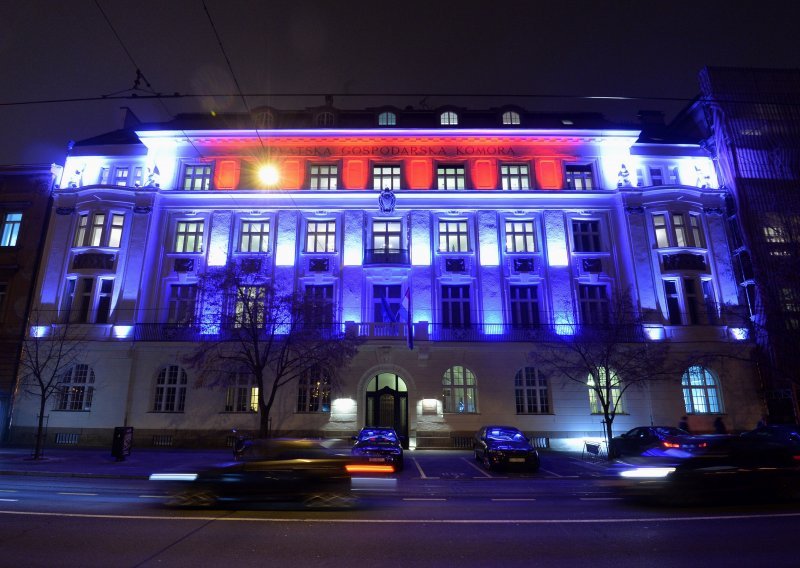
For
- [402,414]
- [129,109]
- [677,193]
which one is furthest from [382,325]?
[129,109]

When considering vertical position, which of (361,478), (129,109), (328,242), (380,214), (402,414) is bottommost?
(361,478)

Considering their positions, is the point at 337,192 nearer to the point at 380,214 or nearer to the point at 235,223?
the point at 380,214

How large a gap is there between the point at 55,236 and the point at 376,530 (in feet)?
101

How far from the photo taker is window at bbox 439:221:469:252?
1152 inches

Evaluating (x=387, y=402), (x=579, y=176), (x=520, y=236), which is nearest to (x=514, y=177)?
(x=520, y=236)

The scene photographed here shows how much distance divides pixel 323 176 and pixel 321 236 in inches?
173

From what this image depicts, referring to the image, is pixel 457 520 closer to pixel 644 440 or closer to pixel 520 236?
pixel 644 440

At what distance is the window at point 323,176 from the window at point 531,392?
1743cm

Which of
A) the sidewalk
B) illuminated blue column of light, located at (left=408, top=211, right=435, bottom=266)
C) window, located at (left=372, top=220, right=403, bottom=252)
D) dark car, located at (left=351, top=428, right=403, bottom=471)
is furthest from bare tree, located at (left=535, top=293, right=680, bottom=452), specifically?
the sidewalk

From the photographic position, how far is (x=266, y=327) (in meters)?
23.2

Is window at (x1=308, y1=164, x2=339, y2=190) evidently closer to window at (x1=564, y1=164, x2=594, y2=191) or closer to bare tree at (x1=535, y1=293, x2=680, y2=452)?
window at (x1=564, y1=164, x2=594, y2=191)

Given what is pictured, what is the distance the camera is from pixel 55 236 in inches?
1118

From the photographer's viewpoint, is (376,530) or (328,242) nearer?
(376,530)

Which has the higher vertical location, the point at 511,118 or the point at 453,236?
the point at 511,118
